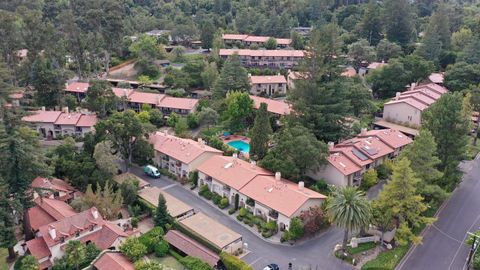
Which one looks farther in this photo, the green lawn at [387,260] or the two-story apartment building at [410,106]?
the two-story apartment building at [410,106]

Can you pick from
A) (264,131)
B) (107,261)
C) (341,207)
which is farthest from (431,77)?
(107,261)

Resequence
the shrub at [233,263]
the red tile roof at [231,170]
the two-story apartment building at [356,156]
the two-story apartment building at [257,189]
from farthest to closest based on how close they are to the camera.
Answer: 1. the two-story apartment building at [356,156]
2. the red tile roof at [231,170]
3. the two-story apartment building at [257,189]
4. the shrub at [233,263]

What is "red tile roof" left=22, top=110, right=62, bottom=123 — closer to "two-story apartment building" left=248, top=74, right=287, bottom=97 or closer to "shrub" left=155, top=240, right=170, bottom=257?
"two-story apartment building" left=248, top=74, right=287, bottom=97

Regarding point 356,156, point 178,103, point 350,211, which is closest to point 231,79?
point 178,103

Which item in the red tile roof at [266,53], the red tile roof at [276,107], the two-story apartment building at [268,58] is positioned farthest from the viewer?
the two-story apartment building at [268,58]

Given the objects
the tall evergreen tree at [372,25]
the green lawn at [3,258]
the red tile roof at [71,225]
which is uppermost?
the tall evergreen tree at [372,25]

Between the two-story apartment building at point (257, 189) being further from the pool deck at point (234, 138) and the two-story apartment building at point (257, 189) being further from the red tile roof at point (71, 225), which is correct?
the red tile roof at point (71, 225)

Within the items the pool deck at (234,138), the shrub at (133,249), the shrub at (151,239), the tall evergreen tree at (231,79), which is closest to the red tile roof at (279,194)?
the shrub at (151,239)
